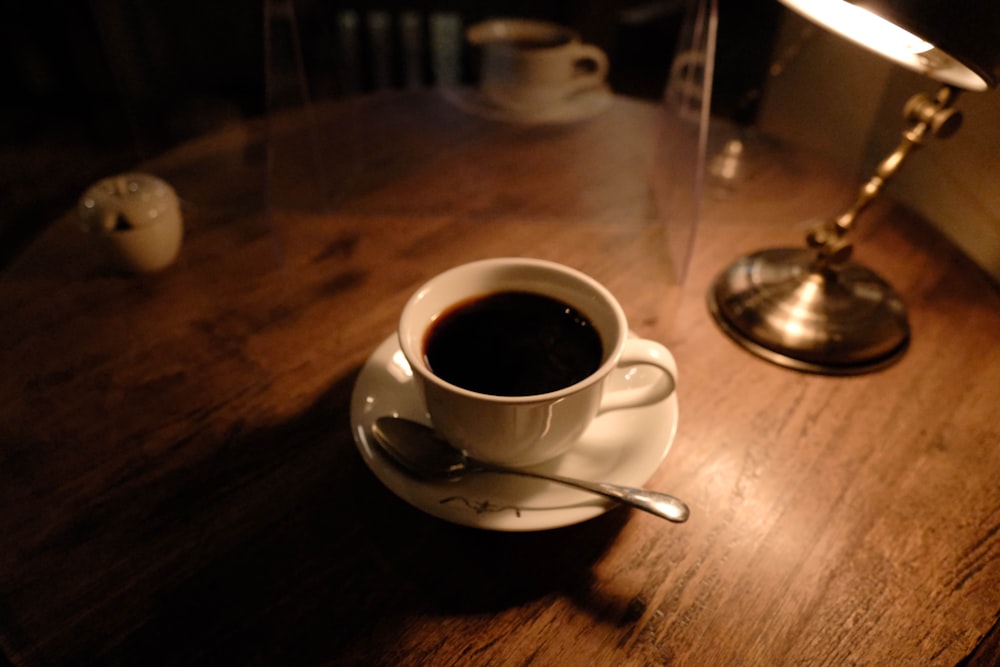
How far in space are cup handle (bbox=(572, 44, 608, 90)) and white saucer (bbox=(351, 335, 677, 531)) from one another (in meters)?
0.57

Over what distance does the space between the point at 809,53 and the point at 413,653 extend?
980mm

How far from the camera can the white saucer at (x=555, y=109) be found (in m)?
1.01

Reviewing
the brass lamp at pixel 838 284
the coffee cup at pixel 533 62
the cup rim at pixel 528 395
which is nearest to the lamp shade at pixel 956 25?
the brass lamp at pixel 838 284

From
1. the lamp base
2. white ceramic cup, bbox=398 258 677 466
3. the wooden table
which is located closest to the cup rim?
white ceramic cup, bbox=398 258 677 466

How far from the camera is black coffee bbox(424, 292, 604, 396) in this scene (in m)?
0.50

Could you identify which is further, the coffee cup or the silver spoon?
the coffee cup

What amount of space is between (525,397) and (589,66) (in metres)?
0.71

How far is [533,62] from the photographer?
0.93m

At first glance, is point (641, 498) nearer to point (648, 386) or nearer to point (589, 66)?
point (648, 386)

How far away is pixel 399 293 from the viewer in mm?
716

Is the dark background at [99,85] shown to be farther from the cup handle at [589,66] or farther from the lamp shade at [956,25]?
the lamp shade at [956,25]

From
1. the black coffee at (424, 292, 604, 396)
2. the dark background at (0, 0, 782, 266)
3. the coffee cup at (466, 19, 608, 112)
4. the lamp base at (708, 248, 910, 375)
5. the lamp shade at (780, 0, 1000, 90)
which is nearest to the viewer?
the lamp shade at (780, 0, 1000, 90)

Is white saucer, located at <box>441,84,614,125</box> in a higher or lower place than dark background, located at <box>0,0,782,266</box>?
higher

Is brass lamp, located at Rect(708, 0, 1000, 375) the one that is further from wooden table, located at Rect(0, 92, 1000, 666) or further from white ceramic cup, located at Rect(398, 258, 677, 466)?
white ceramic cup, located at Rect(398, 258, 677, 466)
